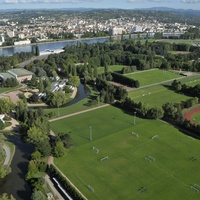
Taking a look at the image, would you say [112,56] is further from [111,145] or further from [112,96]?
[111,145]

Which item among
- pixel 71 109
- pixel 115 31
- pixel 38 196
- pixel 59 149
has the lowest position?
pixel 71 109

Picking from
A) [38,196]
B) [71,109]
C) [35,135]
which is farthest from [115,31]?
[38,196]

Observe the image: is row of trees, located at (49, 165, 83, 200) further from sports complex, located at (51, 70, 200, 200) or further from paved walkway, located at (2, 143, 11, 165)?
paved walkway, located at (2, 143, 11, 165)

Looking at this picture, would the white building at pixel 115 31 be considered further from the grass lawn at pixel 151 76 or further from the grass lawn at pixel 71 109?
the grass lawn at pixel 71 109

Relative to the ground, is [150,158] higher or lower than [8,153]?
higher

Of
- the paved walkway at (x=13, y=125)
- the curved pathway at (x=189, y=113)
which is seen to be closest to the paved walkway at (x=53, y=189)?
the paved walkway at (x=13, y=125)

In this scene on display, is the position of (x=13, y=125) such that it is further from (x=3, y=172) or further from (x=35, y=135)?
(x=3, y=172)

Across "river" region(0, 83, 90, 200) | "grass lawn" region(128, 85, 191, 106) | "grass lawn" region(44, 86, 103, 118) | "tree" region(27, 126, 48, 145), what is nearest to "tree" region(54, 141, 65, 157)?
"tree" region(27, 126, 48, 145)
